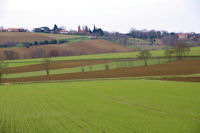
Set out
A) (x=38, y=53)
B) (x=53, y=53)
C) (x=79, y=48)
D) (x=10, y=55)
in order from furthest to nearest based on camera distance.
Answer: (x=79, y=48)
(x=53, y=53)
(x=38, y=53)
(x=10, y=55)

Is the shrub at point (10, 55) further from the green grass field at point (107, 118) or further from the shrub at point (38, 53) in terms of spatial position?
the green grass field at point (107, 118)

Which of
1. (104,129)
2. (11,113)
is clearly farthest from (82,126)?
(11,113)

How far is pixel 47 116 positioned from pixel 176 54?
85.1m

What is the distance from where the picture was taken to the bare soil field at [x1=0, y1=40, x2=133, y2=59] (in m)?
134

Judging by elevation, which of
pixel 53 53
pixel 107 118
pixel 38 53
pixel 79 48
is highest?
pixel 79 48

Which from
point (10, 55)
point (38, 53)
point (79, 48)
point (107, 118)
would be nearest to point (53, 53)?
point (38, 53)

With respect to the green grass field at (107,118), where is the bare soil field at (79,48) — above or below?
above

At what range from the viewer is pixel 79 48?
5753 inches

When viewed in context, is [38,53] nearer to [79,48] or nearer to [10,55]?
[10,55]

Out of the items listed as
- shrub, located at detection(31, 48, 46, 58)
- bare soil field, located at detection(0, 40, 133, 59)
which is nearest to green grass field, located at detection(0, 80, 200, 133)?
shrub, located at detection(31, 48, 46, 58)

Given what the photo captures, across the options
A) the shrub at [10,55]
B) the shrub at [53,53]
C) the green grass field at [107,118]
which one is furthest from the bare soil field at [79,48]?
the green grass field at [107,118]

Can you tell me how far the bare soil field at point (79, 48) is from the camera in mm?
134163

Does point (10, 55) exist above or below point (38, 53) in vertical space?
below

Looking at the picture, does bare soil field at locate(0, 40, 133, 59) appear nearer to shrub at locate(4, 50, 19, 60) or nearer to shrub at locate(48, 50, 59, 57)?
shrub at locate(48, 50, 59, 57)
